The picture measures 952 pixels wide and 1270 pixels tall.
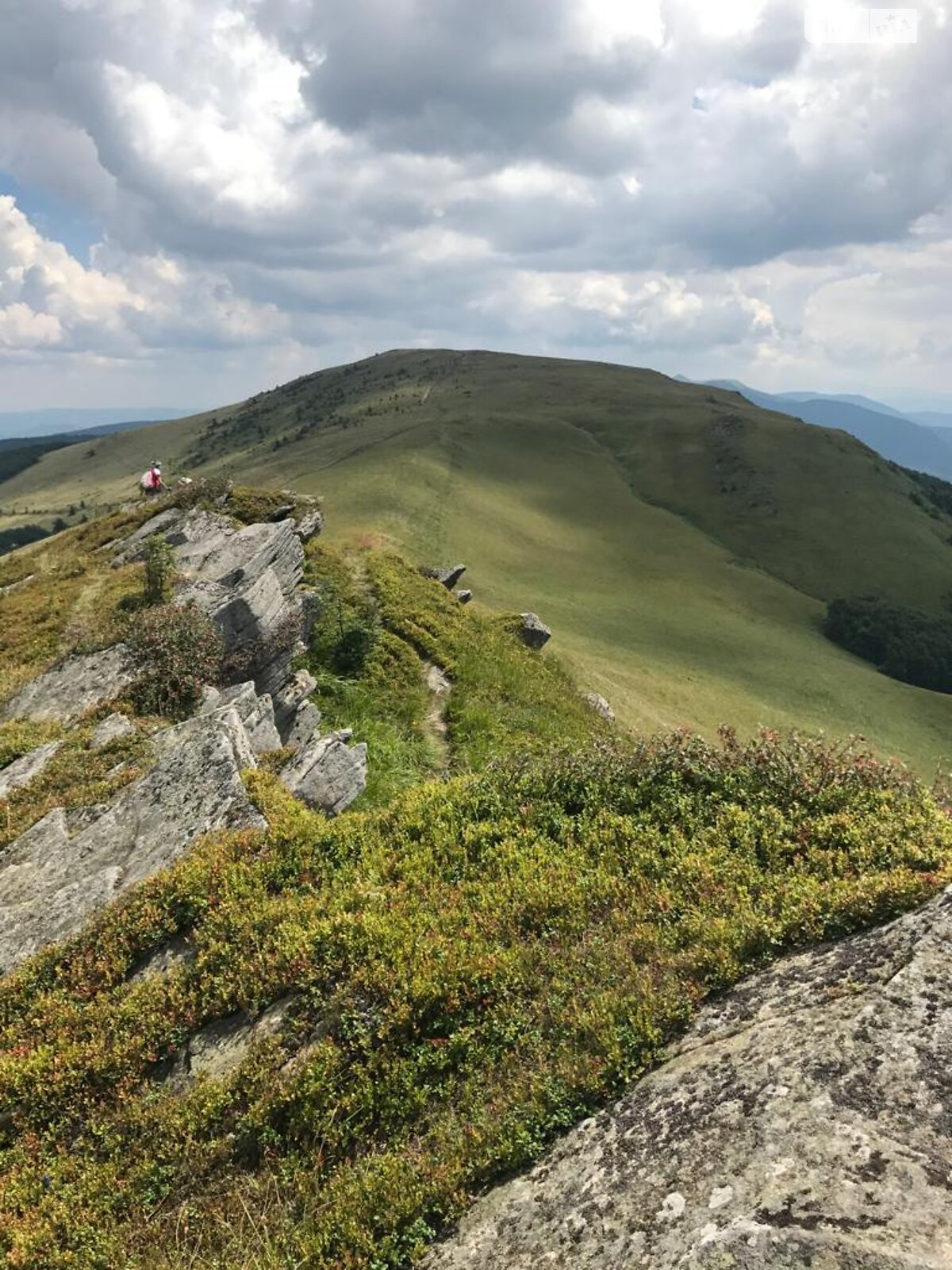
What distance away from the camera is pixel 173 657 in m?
19.1

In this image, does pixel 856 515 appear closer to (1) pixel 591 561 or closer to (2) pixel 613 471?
(2) pixel 613 471

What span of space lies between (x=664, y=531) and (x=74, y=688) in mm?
98812

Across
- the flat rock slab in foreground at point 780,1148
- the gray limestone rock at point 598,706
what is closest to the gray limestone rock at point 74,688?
the flat rock slab in foreground at point 780,1148

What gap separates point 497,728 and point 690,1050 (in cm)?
1531

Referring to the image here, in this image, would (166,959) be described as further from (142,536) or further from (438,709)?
(142,536)

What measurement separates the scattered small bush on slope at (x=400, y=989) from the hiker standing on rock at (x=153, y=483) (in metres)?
35.4

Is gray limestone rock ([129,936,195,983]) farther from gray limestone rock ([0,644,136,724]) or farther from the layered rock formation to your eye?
gray limestone rock ([0,644,136,724])

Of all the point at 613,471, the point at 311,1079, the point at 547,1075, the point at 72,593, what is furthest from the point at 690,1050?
the point at 613,471

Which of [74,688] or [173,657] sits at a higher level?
[173,657]

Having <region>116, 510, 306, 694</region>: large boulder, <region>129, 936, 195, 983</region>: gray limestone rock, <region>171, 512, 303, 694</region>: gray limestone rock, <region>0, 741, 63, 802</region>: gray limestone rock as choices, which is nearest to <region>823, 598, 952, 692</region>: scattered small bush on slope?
<region>116, 510, 306, 694</region>: large boulder

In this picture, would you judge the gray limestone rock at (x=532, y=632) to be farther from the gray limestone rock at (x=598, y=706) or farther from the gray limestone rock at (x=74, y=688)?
the gray limestone rock at (x=74, y=688)

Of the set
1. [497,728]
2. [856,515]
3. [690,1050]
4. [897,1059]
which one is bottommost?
[497,728]

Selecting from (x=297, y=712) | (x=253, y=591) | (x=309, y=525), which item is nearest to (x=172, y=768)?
(x=297, y=712)

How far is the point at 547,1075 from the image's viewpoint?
6750 mm
